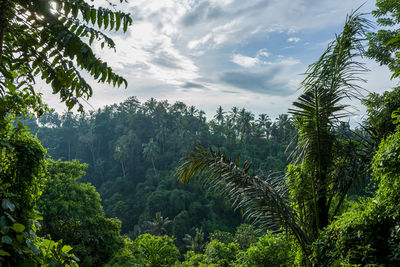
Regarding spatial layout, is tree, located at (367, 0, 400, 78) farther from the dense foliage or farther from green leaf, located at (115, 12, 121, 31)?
the dense foliage

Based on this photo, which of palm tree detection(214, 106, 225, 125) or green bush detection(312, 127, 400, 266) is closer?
green bush detection(312, 127, 400, 266)

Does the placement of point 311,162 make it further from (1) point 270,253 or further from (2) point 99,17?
(2) point 99,17

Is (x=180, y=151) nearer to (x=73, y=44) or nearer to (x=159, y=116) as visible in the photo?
(x=159, y=116)

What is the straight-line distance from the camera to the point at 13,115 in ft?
7.32

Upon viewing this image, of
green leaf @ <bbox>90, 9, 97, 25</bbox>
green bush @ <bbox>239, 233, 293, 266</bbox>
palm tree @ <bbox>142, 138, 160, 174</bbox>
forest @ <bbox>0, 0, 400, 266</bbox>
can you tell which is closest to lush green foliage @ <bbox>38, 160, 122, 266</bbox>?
forest @ <bbox>0, 0, 400, 266</bbox>

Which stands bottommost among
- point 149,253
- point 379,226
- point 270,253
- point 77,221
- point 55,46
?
point 149,253

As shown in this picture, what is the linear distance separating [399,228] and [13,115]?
3.79 m

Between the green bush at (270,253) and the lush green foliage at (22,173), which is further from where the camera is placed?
the green bush at (270,253)

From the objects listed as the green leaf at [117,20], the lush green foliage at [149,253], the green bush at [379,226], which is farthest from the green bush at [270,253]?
the lush green foliage at [149,253]

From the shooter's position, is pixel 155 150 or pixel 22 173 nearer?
pixel 22 173

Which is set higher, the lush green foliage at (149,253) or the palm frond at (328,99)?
the palm frond at (328,99)

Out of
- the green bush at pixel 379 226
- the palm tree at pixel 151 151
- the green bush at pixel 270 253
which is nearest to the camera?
the green bush at pixel 379 226

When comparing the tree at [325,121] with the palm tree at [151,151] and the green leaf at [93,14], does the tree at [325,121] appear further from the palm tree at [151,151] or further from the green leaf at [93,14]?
the palm tree at [151,151]

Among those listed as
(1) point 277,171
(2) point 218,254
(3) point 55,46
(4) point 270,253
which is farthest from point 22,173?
(2) point 218,254
